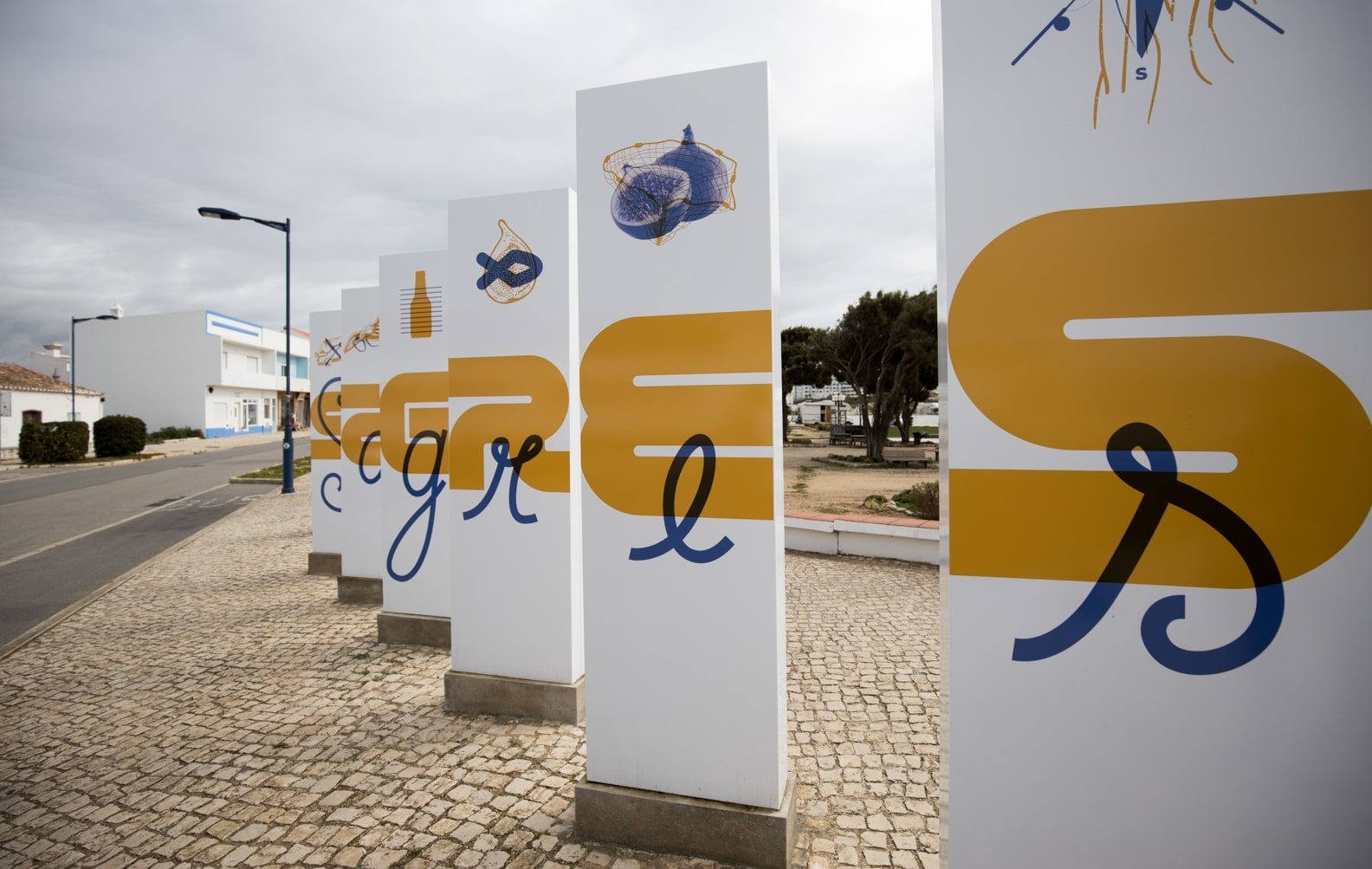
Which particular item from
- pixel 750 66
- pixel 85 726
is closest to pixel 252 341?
pixel 85 726

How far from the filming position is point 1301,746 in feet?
5.78

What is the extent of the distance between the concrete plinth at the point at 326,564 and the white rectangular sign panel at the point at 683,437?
256 inches

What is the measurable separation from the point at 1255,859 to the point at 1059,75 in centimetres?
224

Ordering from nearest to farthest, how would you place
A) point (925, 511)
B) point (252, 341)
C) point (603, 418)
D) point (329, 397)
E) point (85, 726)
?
point (603, 418)
point (85, 726)
point (329, 397)
point (925, 511)
point (252, 341)

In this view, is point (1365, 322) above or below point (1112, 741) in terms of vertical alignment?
above

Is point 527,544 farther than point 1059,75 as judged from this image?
Yes

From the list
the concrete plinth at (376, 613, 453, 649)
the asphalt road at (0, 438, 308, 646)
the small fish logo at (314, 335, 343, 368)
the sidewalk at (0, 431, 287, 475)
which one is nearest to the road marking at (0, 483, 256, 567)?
the asphalt road at (0, 438, 308, 646)

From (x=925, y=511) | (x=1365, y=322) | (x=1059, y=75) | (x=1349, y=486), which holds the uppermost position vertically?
(x=1059, y=75)

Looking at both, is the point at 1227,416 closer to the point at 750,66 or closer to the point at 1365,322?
the point at 1365,322

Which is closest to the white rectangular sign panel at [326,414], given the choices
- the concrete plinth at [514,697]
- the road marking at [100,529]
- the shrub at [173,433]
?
the concrete plinth at [514,697]

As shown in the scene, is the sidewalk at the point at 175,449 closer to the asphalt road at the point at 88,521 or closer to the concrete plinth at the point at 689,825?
the asphalt road at the point at 88,521

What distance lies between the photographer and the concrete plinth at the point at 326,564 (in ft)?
→ 26.9

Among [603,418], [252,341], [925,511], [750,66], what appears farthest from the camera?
[252,341]

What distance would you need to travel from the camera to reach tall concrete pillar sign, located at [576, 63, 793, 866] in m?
2.73
